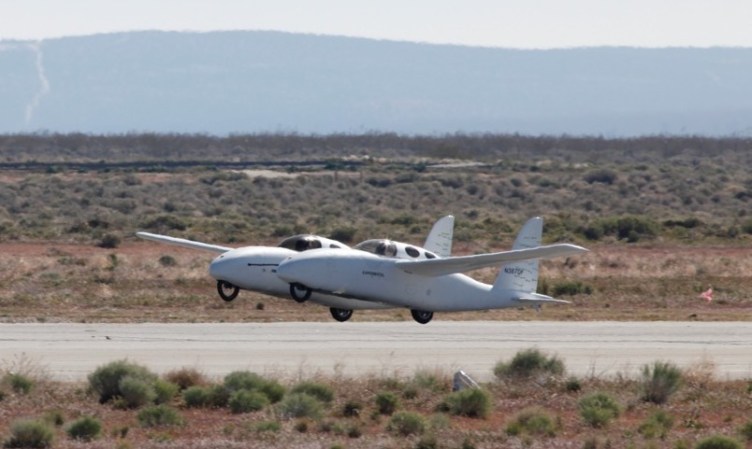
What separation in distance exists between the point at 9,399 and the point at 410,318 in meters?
14.8

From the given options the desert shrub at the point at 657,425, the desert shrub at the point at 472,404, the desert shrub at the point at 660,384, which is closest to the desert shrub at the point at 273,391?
the desert shrub at the point at 472,404

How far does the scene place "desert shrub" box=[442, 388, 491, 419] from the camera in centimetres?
1662

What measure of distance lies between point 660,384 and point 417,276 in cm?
1055

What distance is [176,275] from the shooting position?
129ft

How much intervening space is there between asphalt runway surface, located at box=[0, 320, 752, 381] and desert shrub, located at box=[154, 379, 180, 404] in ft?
7.12

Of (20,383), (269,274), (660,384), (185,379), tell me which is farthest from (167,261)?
(660,384)

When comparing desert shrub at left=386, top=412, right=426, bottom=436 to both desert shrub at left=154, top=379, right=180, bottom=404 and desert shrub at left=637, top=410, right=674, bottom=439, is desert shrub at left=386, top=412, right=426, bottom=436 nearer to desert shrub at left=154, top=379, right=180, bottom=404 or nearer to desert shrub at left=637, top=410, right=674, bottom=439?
desert shrub at left=637, top=410, right=674, bottom=439

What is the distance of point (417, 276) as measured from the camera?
2822cm

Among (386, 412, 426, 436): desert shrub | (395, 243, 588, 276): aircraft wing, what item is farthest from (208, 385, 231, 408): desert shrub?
(395, 243, 588, 276): aircraft wing

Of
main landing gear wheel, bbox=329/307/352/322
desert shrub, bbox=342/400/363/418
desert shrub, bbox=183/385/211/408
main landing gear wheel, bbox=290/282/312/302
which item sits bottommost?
main landing gear wheel, bbox=329/307/352/322

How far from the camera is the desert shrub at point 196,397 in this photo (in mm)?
17125

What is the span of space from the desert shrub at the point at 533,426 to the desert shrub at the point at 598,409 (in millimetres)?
532

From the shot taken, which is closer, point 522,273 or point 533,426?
point 533,426

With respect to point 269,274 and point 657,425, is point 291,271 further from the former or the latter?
point 657,425
